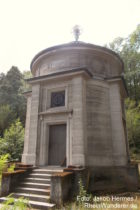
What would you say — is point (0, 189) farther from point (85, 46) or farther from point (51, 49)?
point (85, 46)

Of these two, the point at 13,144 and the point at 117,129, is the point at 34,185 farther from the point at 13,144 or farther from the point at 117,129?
the point at 13,144

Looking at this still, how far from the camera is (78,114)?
310 inches

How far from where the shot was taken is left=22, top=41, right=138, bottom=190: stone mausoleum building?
7.65m

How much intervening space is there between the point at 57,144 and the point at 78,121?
6.49 feet

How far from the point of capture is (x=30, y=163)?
813 centimetres

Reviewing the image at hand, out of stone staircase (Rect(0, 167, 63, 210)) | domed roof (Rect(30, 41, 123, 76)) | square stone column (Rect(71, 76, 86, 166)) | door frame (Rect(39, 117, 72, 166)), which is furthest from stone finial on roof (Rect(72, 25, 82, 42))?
stone staircase (Rect(0, 167, 63, 210))

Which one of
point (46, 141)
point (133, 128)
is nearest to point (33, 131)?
point (46, 141)

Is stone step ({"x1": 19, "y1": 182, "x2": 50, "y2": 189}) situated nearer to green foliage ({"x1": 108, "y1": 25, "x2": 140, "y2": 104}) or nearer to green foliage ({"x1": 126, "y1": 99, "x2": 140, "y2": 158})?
green foliage ({"x1": 126, "y1": 99, "x2": 140, "y2": 158})

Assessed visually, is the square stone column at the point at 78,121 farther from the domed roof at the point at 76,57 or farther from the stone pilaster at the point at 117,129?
the stone pilaster at the point at 117,129

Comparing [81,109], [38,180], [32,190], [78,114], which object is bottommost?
[32,190]

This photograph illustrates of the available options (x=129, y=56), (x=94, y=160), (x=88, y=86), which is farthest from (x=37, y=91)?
(x=129, y=56)

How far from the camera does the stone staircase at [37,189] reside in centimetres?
533

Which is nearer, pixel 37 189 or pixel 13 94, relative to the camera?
A: pixel 37 189

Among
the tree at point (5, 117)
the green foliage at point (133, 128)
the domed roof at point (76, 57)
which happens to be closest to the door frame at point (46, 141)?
the domed roof at point (76, 57)
